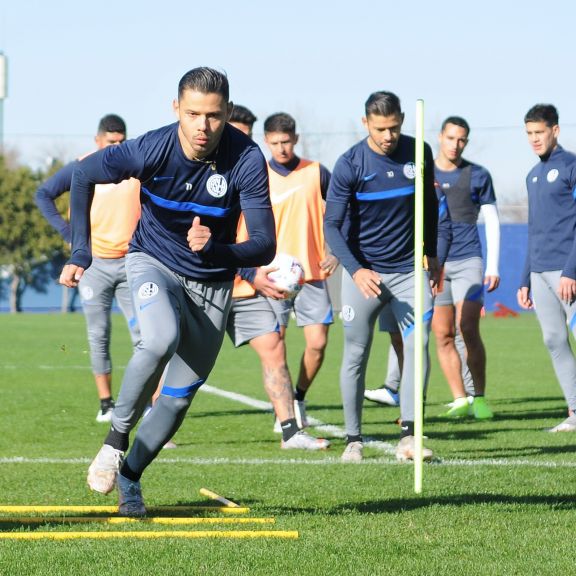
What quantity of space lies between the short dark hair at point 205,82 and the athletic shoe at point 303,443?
12.2 ft

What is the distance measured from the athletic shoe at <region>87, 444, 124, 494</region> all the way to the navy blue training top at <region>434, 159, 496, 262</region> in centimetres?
610

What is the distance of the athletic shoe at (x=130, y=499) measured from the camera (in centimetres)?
608

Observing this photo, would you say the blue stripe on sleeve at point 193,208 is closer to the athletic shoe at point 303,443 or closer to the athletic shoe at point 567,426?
the athletic shoe at point 303,443

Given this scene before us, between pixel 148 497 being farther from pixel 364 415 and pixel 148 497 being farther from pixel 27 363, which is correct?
pixel 27 363

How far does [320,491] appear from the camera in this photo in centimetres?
700

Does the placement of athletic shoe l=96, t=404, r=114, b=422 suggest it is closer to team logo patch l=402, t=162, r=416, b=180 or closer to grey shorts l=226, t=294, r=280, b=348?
grey shorts l=226, t=294, r=280, b=348

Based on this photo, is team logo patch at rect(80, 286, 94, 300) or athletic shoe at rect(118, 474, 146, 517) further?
team logo patch at rect(80, 286, 94, 300)

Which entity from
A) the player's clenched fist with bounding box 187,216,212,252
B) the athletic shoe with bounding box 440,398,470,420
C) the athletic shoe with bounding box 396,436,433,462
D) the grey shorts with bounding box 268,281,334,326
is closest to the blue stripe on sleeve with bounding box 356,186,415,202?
the athletic shoe with bounding box 396,436,433,462

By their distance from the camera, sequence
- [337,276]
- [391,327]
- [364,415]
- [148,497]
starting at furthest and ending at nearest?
[337,276] → [364,415] → [391,327] → [148,497]

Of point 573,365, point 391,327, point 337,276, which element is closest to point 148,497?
point 391,327

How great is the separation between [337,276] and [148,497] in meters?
22.2

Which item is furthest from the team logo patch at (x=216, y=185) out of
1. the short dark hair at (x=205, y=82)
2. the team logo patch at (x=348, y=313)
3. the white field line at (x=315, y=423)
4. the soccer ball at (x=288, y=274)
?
the white field line at (x=315, y=423)

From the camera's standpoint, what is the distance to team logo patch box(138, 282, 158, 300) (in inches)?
236

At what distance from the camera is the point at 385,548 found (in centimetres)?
536
